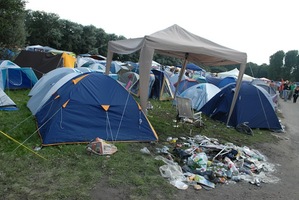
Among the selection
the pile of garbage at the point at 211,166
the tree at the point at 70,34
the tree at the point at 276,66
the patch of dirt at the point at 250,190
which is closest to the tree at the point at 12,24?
the pile of garbage at the point at 211,166

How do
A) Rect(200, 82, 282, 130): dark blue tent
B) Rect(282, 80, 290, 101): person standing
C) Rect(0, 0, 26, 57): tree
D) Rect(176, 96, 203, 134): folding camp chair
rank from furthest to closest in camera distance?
1. Rect(282, 80, 290, 101): person standing
2. Rect(0, 0, 26, 57): tree
3. Rect(200, 82, 282, 130): dark blue tent
4. Rect(176, 96, 203, 134): folding camp chair

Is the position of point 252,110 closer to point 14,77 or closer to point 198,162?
point 198,162

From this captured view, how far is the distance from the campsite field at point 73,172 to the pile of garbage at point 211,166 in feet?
0.80

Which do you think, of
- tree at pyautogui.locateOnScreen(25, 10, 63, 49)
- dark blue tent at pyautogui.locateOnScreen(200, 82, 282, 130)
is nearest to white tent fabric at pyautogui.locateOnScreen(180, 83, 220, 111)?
dark blue tent at pyautogui.locateOnScreen(200, 82, 282, 130)

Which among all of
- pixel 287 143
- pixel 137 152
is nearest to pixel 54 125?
pixel 137 152

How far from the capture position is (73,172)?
13.8ft

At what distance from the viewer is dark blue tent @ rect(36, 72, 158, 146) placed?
5.37 m

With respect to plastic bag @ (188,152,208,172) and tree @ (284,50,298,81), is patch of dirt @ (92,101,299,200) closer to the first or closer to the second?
plastic bag @ (188,152,208,172)

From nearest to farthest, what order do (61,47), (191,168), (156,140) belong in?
(191,168) < (156,140) < (61,47)

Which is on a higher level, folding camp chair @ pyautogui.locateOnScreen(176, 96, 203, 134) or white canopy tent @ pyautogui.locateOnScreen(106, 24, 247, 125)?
white canopy tent @ pyautogui.locateOnScreen(106, 24, 247, 125)

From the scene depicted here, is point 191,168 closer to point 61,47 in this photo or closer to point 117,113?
point 117,113

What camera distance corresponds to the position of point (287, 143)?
26.8ft

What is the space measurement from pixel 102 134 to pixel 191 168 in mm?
2027

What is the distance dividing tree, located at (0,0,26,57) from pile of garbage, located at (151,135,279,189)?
41.2 feet
